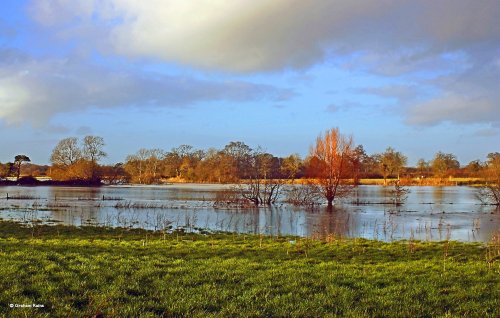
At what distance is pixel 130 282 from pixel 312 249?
787cm

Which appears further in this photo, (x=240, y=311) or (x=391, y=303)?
(x=391, y=303)

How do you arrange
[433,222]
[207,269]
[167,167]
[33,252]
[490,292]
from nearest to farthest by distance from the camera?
[490,292] → [207,269] → [33,252] → [433,222] → [167,167]

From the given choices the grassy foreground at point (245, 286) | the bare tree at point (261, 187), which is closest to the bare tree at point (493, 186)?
the bare tree at point (261, 187)

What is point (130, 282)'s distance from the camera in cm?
771

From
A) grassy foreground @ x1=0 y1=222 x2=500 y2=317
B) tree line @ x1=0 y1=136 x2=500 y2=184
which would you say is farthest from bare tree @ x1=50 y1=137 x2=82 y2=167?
grassy foreground @ x1=0 y1=222 x2=500 y2=317

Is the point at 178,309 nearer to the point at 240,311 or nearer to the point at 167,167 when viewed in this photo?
the point at 240,311

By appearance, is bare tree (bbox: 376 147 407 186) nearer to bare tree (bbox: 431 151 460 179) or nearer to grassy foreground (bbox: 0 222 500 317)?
bare tree (bbox: 431 151 460 179)

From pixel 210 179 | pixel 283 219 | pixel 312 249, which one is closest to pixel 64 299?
pixel 312 249

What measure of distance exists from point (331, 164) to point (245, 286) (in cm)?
3712

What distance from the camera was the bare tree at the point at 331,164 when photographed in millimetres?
43625

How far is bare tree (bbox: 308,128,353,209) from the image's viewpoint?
43625 mm

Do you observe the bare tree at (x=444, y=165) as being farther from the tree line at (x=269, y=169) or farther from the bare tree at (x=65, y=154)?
the bare tree at (x=65, y=154)

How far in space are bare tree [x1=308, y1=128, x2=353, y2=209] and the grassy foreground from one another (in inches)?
1247

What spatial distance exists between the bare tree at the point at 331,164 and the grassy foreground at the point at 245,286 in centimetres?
3168
